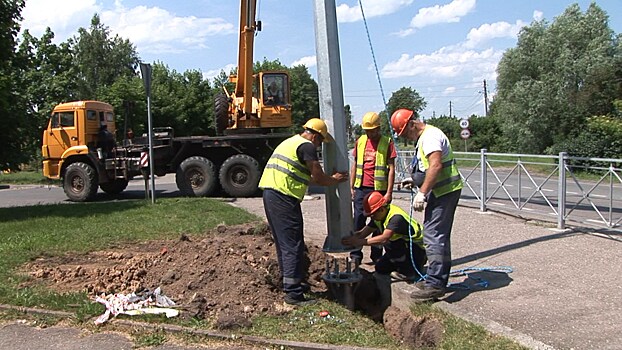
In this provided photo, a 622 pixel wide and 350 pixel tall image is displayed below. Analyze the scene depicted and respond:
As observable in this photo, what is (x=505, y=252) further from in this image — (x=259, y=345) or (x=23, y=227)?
(x=23, y=227)

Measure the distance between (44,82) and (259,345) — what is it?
28.9 meters

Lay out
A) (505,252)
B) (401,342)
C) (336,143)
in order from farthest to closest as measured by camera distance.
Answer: (505,252)
(336,143)
(401,342)

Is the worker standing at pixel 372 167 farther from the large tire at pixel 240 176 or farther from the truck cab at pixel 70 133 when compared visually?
the truck cab at pixel 70 133

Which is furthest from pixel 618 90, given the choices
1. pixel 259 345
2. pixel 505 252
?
pixel 259 345

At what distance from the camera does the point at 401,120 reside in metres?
5.18

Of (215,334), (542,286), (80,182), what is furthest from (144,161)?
(542,286)

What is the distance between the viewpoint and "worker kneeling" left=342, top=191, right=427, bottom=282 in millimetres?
5617

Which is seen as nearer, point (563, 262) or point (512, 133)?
point (563, 262)

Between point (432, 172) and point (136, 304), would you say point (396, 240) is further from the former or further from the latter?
point (136, 304)

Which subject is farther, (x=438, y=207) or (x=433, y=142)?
(x=438, y=207)

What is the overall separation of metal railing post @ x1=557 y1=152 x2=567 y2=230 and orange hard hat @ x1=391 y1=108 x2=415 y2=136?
4.59 m

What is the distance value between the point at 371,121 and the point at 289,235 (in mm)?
1715

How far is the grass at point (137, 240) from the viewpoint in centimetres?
432

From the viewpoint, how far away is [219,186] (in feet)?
50.1
